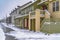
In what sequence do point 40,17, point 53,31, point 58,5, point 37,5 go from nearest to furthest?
point 53,31, point 58,5, point 40,17, point 37,5

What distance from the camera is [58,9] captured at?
94.9ft

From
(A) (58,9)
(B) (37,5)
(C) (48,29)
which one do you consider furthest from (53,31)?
(B) (37,5)

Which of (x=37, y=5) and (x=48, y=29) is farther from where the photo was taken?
(x=37, y=5)

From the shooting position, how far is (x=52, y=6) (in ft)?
99.5

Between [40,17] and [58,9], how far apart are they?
3807 millimetres

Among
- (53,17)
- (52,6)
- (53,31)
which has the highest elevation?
(52,6)

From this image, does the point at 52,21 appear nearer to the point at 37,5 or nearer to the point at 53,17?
the point at 53,17

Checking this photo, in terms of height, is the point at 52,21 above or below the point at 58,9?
below

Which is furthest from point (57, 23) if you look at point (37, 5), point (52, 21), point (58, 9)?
point (37, 5)

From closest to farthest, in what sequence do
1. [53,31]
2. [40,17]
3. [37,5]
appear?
[53,31] → [40,17] → [37,5]

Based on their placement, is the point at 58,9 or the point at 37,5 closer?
the point at 58,9

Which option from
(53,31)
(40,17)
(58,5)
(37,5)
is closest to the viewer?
(53,31)

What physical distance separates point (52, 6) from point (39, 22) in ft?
12.4

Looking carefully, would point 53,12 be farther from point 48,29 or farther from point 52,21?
point 48,29
